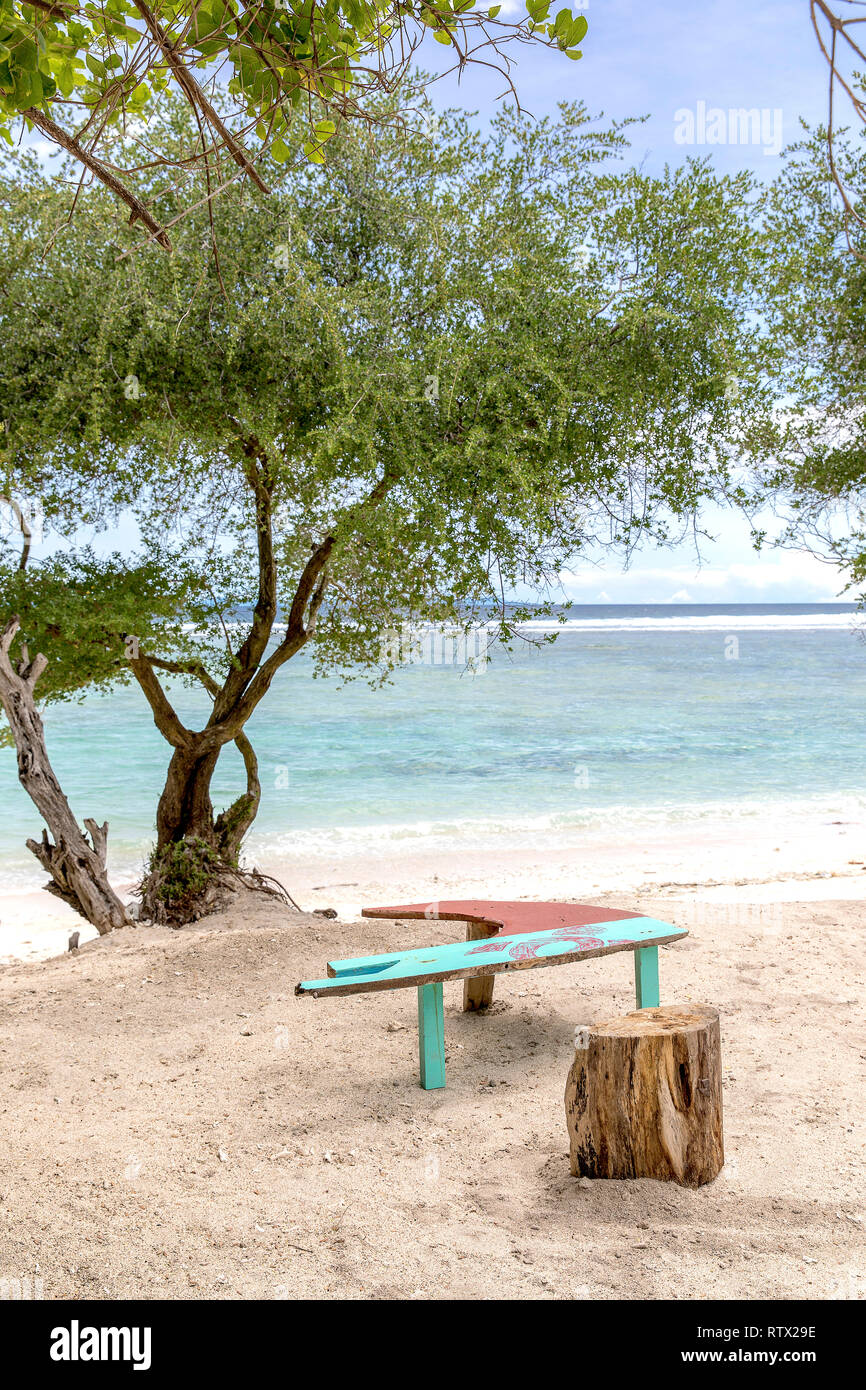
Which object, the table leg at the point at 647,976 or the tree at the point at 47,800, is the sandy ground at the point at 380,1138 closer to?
the table leg at the point at 647,976

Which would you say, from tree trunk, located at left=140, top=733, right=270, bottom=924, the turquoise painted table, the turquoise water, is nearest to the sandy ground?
the turquoise painted table

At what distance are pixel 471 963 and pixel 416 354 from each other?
3.64 m

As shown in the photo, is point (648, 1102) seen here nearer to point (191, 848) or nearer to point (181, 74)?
point (181, 74)

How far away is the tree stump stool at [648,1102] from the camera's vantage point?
325cm

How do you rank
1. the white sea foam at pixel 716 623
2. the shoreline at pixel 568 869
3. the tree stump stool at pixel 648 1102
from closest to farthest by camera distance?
the tree stump stool at pixel 648 1102 < the shoreline at pixel 568 869 < the white sea foam at pixel 716 623

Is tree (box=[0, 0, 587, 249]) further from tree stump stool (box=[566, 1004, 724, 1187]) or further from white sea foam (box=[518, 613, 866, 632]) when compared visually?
white sea foam (box=[518, 613, 866, 632])

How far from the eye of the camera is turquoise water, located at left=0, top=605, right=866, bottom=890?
14328mm

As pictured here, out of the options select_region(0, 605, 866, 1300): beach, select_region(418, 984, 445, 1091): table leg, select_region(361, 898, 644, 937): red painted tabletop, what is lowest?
select_region(0, 605, 866, 1300): beach

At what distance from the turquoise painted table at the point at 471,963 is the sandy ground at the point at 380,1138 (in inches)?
11.5

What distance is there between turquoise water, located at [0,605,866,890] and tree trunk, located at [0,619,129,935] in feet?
8.96

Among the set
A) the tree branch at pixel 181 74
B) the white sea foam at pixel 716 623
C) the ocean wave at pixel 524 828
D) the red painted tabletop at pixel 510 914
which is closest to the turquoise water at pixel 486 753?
the ocean wave at pixel 524 828

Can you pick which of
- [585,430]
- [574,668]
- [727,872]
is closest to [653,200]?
[585,430]

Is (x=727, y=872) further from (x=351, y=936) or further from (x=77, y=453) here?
(x=77, y=453)

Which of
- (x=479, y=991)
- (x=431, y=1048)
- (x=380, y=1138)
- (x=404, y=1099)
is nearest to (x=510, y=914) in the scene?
(x=479, y=991)
